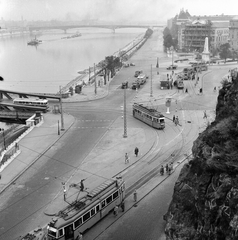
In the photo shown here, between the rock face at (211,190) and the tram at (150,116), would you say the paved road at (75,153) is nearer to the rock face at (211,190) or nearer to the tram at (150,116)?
the tram at (150,116)

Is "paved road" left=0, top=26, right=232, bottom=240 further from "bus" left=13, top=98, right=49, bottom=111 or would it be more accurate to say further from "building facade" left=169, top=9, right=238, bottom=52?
"building facade" left=169, top=9, right=238, bottom=52

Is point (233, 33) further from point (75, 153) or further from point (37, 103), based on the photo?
point (75, 153)

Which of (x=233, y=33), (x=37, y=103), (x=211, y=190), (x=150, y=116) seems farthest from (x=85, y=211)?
(x=233, y=33)

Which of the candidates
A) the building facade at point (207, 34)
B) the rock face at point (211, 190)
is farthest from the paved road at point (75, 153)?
the building facade at point (207, 34)

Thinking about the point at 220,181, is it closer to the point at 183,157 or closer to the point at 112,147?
the point at 183,157

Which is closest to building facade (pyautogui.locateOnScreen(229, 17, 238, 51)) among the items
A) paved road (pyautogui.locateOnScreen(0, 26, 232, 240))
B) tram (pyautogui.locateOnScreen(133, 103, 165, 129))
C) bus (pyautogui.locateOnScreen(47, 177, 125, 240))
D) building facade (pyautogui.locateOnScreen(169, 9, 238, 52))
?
A: building facade (pyautogui.locateOnScreen(169, 9, 238, 52))

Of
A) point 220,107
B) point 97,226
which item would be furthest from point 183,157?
point 97,226
